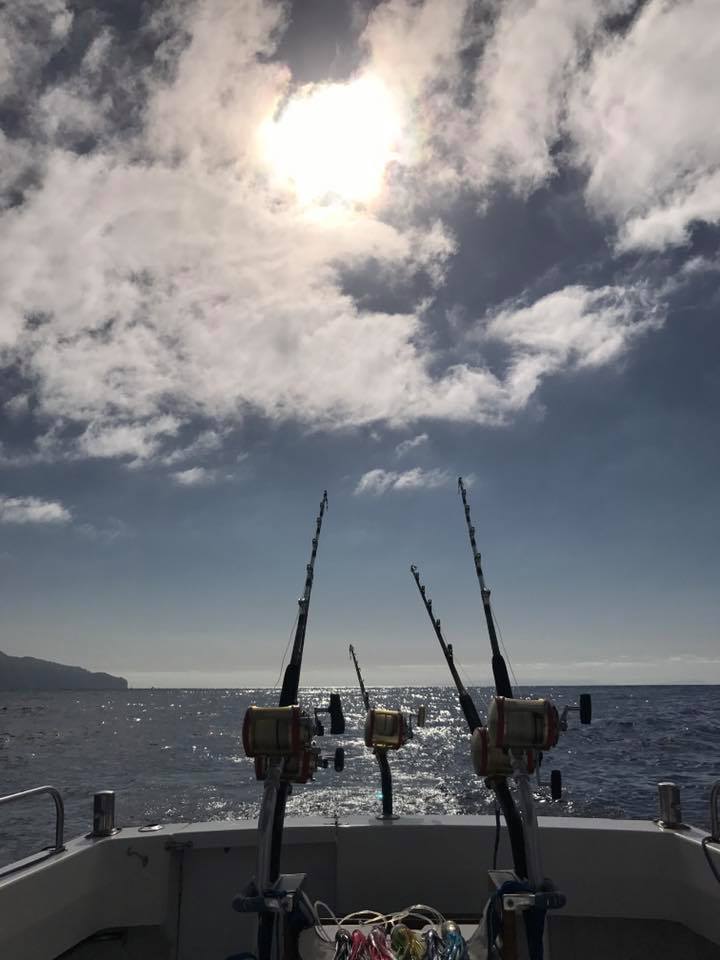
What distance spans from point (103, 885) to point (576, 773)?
23937 millimetres

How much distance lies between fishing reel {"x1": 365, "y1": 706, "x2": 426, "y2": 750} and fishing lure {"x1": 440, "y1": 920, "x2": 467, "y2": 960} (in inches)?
52.7

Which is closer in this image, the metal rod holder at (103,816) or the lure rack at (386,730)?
the metal rod holder at (103,816)

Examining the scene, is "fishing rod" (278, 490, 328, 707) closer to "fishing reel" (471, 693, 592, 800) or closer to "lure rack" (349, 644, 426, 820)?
"lure rack" (349, 644, 426, 820)

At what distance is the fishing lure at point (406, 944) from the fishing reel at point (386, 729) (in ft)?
4.15

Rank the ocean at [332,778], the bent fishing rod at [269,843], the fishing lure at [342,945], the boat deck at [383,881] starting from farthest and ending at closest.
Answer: the ocean at [332,778], the boat deck at [383,881], the fishing lure at [342,945], the bent fishing rod at [269,843]

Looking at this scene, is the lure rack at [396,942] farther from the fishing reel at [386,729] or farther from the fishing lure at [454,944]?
the fishing reel at [386,729]

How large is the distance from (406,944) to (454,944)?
1.07 ft

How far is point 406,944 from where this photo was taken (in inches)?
158

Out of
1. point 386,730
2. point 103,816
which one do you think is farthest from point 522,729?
point 103,816

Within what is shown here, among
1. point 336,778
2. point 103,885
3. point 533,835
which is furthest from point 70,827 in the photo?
point 533,835

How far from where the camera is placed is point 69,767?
32.8 meters

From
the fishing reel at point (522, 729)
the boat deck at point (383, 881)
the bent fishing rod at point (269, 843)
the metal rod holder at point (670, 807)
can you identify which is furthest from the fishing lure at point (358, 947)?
the metal rod holder at point (670, 807)

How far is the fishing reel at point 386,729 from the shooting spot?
5.20 meters

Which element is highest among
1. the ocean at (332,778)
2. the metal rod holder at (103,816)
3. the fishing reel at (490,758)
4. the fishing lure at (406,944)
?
the fishing reel at (490,758)
